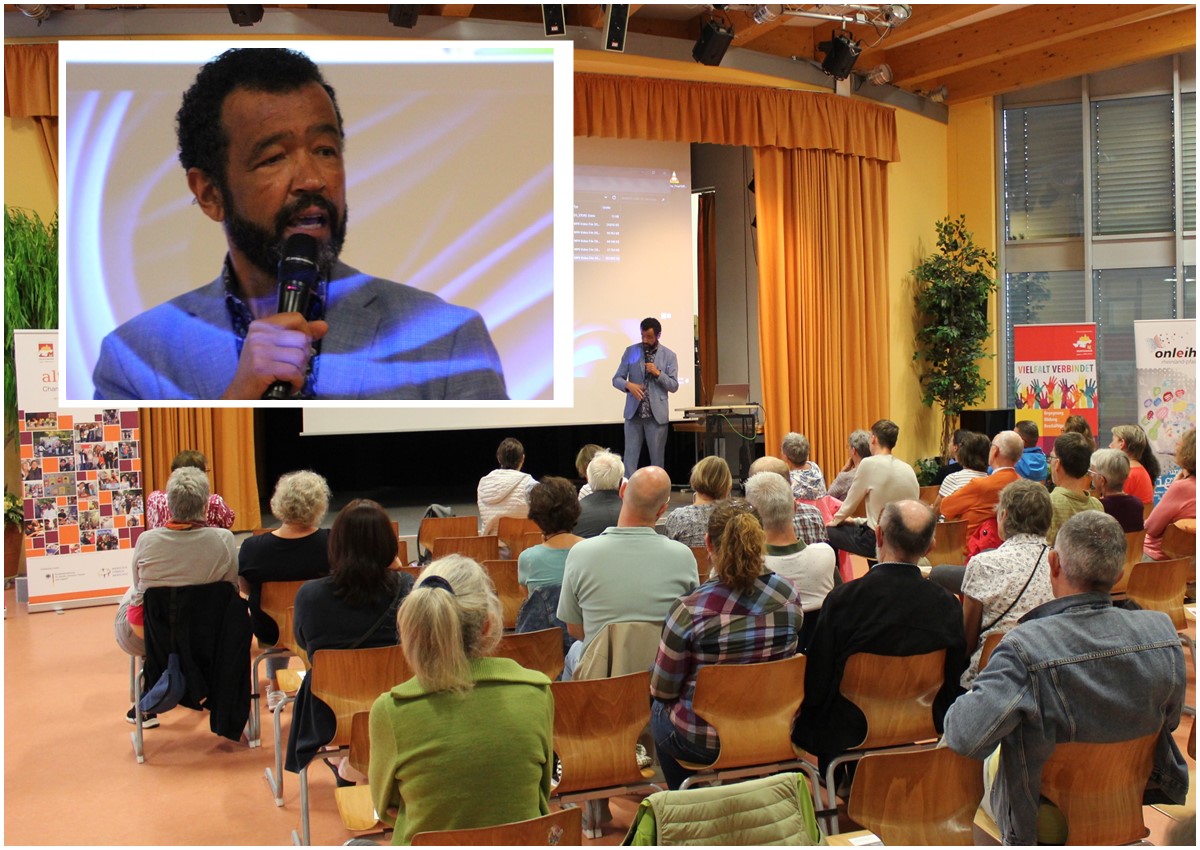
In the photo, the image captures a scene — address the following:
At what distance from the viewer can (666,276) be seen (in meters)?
9.70

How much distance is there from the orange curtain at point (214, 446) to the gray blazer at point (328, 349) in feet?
9.05

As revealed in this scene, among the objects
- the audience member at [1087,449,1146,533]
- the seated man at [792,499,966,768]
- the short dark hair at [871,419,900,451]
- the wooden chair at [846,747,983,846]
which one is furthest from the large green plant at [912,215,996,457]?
the wooden chair at [846,747,983,846]

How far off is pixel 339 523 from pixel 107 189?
3150 mm

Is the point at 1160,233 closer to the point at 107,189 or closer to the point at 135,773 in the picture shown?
the point at 107,189

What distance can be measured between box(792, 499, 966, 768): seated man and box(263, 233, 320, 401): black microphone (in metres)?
3.35

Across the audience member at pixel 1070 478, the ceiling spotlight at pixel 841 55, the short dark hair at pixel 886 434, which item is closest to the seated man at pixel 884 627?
the audience member at pixel 1070 478

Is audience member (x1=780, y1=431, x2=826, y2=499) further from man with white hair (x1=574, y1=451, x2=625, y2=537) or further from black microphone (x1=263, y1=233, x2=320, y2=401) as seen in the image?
black microphone (x1=263, y1=233, x2=320, y2=401)

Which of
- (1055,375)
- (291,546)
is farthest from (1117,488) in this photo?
(1055,375)

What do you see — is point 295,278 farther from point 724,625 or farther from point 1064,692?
point 1064,692

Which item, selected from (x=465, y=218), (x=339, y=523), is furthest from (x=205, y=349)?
(x=339, y=523)

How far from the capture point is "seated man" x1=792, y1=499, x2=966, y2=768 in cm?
276

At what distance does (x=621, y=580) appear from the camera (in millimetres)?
3045

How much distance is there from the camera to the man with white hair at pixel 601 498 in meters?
4.35

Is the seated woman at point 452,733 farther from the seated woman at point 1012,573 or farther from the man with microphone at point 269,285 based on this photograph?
the man with microphone at point 269,285
